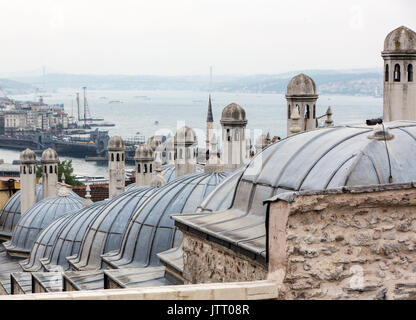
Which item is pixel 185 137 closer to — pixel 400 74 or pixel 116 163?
pixel 116 163

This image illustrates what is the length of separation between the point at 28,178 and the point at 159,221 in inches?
594

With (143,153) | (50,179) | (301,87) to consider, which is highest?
(301,87)

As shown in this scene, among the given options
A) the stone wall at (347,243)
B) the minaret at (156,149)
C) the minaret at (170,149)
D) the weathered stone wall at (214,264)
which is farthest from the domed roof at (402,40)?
the minaret at (170,149)

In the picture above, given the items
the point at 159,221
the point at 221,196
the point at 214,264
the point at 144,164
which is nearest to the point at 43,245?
the point at 144,164

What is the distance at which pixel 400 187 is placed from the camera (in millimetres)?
6516

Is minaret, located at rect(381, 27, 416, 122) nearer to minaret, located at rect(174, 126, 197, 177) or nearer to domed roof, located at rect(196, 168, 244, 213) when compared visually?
domed roof, located at rect(196, 168, 244, 213)

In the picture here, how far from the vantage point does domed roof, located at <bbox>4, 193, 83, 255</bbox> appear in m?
28.2

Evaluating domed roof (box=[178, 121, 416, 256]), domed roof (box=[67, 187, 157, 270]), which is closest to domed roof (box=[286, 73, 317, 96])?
domed roof (box=[67, 187, 157, 270])

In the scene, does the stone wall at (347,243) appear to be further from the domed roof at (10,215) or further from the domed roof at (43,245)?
the domed roof at (10,215)

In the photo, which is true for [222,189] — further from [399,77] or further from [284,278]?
[284,278]

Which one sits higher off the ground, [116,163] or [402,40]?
[402,40]

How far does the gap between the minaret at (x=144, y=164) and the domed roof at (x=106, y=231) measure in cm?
590

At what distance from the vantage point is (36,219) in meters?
28.5

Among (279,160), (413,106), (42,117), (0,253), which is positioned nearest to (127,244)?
(413,106)
